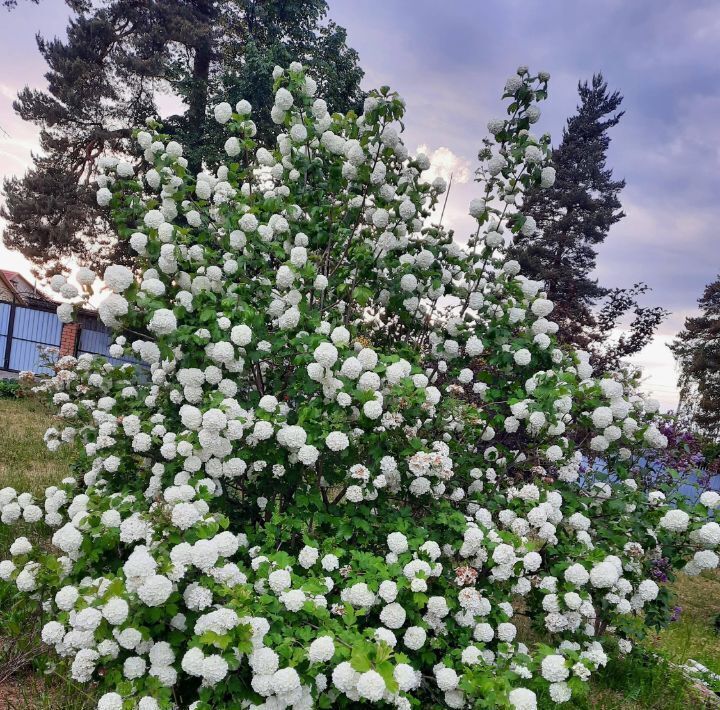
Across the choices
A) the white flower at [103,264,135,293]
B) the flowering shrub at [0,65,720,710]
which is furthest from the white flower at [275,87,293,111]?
the white flower at [103,264,135,293]

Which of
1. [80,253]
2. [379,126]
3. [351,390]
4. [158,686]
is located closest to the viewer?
[158,686]

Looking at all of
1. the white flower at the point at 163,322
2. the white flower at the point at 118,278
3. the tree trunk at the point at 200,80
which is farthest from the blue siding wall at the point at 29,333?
the white flower at the point at 163,322

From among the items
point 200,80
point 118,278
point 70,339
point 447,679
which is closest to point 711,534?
point 447,679

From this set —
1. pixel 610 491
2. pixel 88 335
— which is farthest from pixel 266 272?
pixel 88 335

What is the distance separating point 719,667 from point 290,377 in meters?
4.37

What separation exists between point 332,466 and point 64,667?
5.82ft

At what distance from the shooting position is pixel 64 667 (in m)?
Result: 2.90

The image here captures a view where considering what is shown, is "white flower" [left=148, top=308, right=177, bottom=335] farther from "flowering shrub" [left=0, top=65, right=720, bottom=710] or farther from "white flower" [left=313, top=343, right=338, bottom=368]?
"white flower" [left=313, top=343, right=338, bottom=368]

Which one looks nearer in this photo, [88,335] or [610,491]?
[610,491]

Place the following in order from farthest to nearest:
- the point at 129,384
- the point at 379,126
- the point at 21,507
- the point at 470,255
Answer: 1. the point at 470,255
2. the point at 129,384
3. the point at 379,126
4. the point at 21,507

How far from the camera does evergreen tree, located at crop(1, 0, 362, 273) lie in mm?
13430

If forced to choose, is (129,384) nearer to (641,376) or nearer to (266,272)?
(266,272)

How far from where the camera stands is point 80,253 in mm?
14992

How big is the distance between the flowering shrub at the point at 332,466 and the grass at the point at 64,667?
291 millimetres
